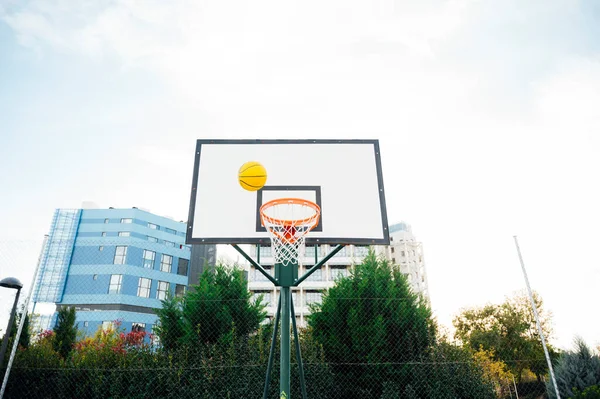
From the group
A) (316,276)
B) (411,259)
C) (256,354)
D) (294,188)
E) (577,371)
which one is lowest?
(577,371)

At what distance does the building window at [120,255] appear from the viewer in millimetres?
28697

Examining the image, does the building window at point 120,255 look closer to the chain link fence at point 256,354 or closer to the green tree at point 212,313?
the chain link fence at point 256,354

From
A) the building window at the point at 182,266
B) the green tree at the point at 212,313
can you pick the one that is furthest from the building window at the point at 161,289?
the green tree at the point at 212,313

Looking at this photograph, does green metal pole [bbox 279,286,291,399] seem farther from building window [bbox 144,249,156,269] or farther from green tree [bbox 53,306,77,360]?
building window [bbox 144,249,156,269]

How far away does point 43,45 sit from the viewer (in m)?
7.29

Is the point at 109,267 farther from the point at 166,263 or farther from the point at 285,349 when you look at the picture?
the point at 285,349

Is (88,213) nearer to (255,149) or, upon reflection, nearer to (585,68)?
(255,149)

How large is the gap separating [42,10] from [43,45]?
67 centimetres

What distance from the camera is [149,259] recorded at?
30.6 metres

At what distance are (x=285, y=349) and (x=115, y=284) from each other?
1090 inches

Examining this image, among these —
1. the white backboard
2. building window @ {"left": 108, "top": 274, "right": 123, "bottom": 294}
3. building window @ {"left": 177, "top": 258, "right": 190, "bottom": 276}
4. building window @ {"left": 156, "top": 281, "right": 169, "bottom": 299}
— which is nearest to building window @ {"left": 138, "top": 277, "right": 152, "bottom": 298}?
building window @ {"left": 156, "top": 281, "right": 169, "bottom": 299}

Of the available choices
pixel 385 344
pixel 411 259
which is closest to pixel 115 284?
pixel 385 344

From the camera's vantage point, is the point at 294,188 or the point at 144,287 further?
the point at 144,287

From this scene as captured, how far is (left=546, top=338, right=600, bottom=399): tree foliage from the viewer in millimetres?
6273
